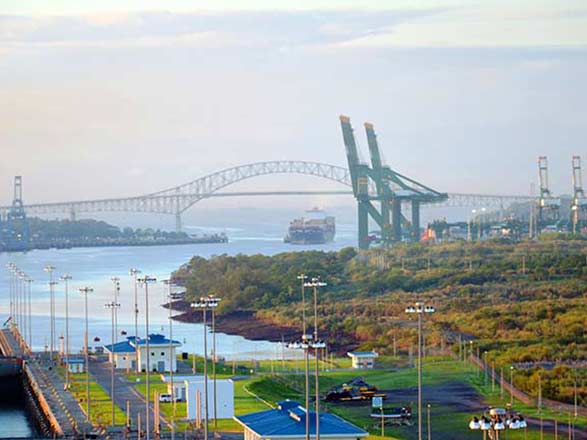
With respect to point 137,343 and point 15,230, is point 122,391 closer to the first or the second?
point 137,343

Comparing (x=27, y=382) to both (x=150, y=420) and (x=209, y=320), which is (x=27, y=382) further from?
(x=209, y=320)

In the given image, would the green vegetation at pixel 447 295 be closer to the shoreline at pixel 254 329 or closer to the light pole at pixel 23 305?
the shoreline at pixel 254 329

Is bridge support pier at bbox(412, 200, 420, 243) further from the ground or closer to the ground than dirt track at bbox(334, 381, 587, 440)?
further from the ground

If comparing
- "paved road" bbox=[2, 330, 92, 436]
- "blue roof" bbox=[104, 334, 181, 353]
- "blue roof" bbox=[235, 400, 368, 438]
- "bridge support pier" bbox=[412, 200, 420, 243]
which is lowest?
"paved road" bbox=[2, 330, 92, 436]

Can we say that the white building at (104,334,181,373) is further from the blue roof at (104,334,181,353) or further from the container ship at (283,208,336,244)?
the container ship at (283,208,336,244)

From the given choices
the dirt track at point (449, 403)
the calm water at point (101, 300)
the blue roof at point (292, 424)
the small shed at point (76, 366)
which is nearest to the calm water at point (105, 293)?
the calm water at point (101, 300)

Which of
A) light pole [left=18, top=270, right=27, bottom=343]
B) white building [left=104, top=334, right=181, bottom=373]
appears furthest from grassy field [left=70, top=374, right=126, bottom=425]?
light pole [left=18, top=270, right=27, bottom=343]

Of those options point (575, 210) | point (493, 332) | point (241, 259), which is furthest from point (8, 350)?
point (575, 210)
